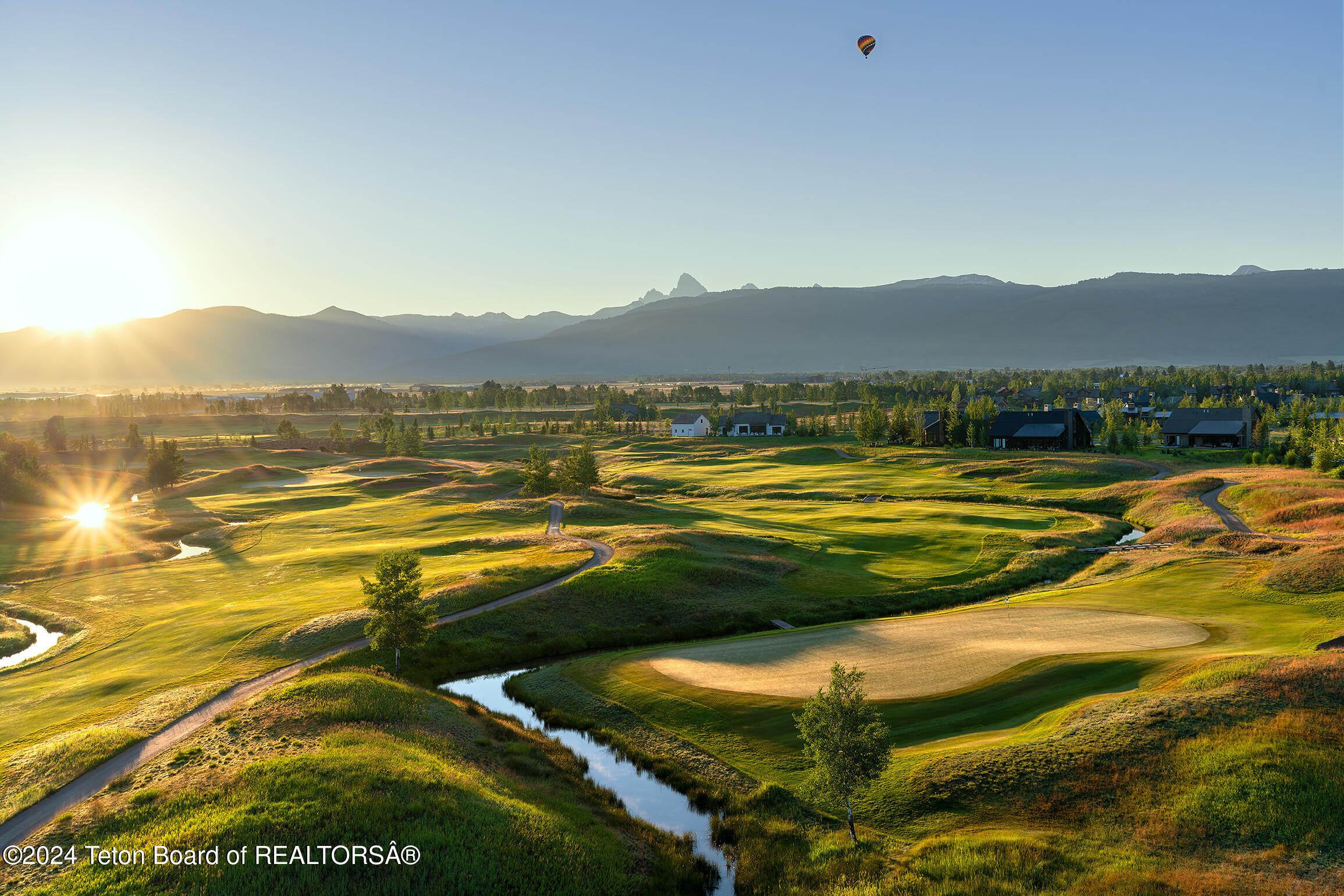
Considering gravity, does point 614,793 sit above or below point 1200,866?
below

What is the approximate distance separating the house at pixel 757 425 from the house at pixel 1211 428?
8323 centimetres

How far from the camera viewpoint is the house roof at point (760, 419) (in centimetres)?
18675

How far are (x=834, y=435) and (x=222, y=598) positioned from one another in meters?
141

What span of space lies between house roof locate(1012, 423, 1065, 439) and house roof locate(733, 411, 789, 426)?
2467 inches

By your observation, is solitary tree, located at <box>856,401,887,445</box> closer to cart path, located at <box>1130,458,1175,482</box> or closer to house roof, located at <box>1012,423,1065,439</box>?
house roof, located at <box>1012,423,1065,439</box>

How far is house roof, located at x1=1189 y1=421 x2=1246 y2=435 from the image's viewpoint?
129125 mm

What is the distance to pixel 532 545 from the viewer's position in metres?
70.6

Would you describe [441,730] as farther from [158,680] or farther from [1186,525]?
[1186,525]

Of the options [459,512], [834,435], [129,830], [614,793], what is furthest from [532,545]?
[834,435]

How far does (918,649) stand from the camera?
39219 millimetres

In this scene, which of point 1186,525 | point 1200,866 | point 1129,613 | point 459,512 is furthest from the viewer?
point 459,512

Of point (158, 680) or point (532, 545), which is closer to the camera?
point (158, 680)

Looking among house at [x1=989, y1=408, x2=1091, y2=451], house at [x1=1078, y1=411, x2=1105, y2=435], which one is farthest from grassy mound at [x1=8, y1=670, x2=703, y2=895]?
house at [x1=1078, y1=411, x2=1105, y2=435]

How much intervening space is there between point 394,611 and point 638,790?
19.5 meters
